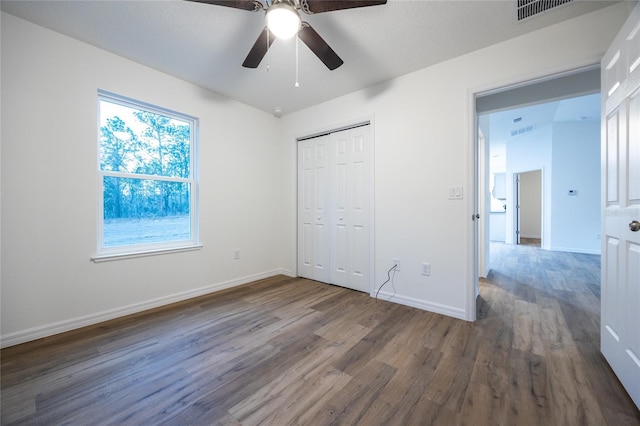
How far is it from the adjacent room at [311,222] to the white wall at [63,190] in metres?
0.01

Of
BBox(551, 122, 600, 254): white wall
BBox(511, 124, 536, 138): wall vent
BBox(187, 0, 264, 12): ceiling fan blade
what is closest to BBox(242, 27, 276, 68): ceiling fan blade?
BBox(187, 0, 264, 12): ceiling fan blade

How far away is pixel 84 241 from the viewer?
225 cm

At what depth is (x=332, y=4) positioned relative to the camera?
152 cm

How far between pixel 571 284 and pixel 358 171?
3365 mm

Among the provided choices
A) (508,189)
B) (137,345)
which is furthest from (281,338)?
(508,189)

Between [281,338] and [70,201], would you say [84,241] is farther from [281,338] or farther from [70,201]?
[281,338]

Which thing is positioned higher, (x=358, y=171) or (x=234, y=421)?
(x=358, y=171)

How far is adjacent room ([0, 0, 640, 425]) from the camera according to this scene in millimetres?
1429

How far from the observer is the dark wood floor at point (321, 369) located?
4.21ft

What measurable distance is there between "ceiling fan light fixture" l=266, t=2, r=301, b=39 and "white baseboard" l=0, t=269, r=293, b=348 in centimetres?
280

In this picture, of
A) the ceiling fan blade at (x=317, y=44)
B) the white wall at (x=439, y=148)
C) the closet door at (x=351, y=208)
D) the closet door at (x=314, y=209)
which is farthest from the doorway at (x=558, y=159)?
the ceiling fan blade at (x=317, y=44)

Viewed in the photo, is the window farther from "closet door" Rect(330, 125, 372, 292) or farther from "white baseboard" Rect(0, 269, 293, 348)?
"closet door" Rect(330, 125, 372, 292)

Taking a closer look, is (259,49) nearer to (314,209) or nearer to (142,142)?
(142,142)

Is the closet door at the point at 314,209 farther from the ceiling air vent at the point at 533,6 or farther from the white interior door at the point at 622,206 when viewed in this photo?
the white interior door at the point at 622,206
